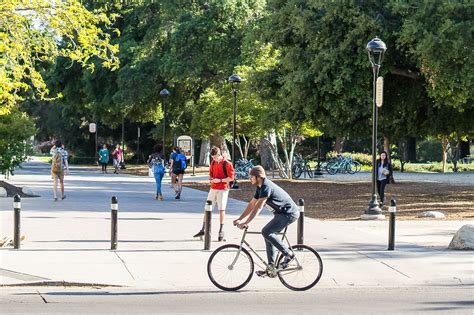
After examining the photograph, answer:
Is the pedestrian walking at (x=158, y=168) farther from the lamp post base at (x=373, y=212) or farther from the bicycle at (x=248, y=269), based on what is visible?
the bicycle at (x=248, y=269)

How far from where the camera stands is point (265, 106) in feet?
157

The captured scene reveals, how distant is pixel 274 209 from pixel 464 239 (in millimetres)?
6180

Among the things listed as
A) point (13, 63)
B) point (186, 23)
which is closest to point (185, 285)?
point (13, 63)

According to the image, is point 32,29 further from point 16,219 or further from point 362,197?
point 362,197

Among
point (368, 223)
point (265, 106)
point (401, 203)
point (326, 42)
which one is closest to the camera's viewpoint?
point (368, 223)

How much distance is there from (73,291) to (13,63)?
6.93 metres

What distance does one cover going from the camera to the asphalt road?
1221cm

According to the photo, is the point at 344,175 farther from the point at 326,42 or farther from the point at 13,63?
the point at 13,63

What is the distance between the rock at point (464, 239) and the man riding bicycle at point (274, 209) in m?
5.97

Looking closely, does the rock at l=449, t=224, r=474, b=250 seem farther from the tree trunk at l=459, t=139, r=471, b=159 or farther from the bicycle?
the tree trunk at l=459, t=139, r=471, b=159

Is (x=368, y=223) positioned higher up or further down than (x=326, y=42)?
further down

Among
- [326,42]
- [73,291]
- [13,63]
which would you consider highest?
[326,42]

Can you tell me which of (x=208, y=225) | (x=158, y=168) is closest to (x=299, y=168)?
(x=158, y=168)

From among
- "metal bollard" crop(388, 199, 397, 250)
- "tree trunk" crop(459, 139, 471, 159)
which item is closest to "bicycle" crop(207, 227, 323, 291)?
"metal bollard" crop(388, 199, 397, 250)
